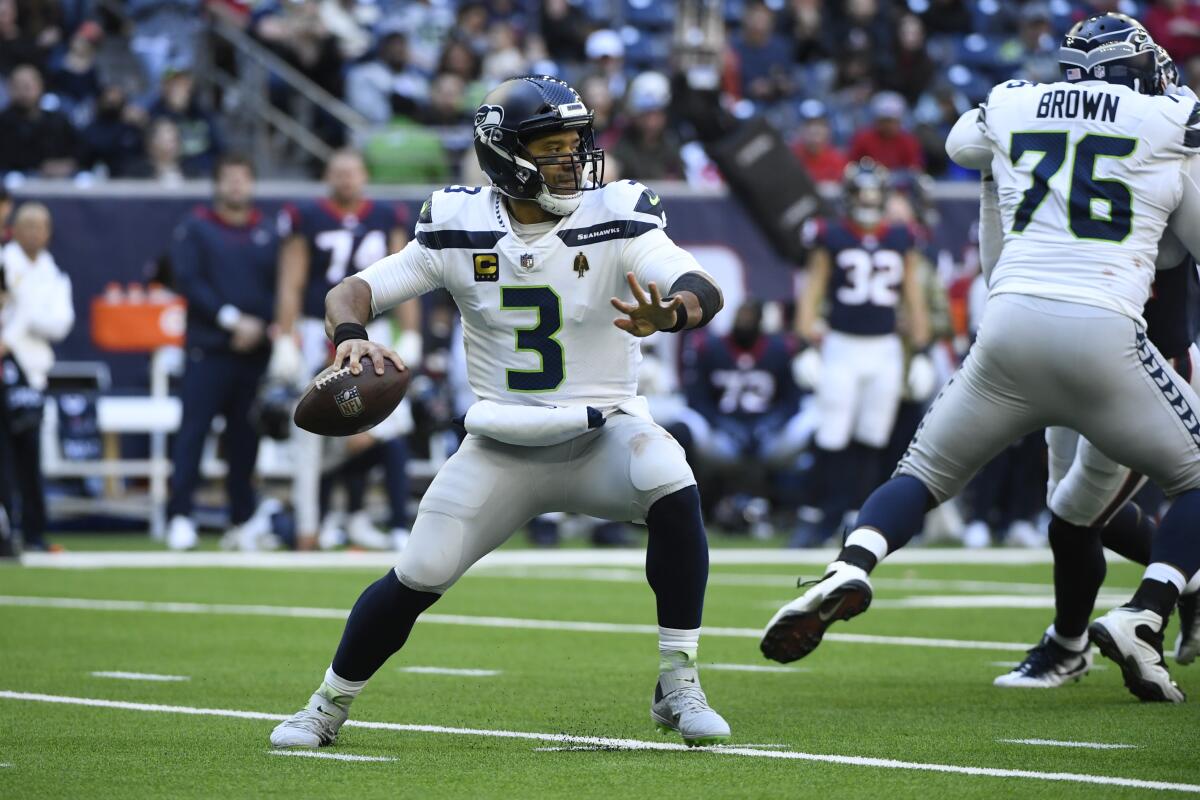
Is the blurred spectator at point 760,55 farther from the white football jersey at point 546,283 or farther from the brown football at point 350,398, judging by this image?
the brown football at point 350,398

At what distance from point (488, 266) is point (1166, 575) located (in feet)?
6.43

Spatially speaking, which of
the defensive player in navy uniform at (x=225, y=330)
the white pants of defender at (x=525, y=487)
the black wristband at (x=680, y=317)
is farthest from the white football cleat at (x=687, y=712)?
the defensive player in navy uniform at (x=225, y=330)

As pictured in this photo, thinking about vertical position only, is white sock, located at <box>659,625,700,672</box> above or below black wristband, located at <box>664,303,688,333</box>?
below

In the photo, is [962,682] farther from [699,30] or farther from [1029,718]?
[699,30]

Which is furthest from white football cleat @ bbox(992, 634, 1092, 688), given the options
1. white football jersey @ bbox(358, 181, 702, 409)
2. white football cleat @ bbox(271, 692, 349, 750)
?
white football cleat @ bbox(271, 692, 349, 750)

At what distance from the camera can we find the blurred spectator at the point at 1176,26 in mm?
17516

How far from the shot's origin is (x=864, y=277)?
11359 mm

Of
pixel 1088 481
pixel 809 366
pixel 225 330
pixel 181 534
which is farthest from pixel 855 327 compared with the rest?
pixel 1088 481

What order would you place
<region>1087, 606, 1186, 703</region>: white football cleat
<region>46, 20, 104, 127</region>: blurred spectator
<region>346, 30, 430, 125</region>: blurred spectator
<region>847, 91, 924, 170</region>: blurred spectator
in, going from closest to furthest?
<region>1087, 606, 1186, 703</region>: white football cleat, <region>46, 20, 104, 127</region>: blurred spectator, <region>847, 91, 924, 170</region>: blurred spectator, <region>346, 30, 430, 125</region>: blurred spectator

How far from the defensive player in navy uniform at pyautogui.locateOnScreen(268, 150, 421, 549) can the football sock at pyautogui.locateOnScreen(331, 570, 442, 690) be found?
5906 mm

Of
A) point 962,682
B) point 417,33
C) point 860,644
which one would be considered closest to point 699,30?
point 417,33

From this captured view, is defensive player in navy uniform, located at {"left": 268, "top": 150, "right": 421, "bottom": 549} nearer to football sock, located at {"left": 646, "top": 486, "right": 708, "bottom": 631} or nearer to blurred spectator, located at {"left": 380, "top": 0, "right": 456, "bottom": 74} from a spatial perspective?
football sock, located at {"left": 646, "top": 486, "right": 708, "bottom": 631}

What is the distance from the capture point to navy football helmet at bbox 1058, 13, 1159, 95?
17.6 ft

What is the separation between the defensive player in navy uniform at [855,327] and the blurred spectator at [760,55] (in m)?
6.06
